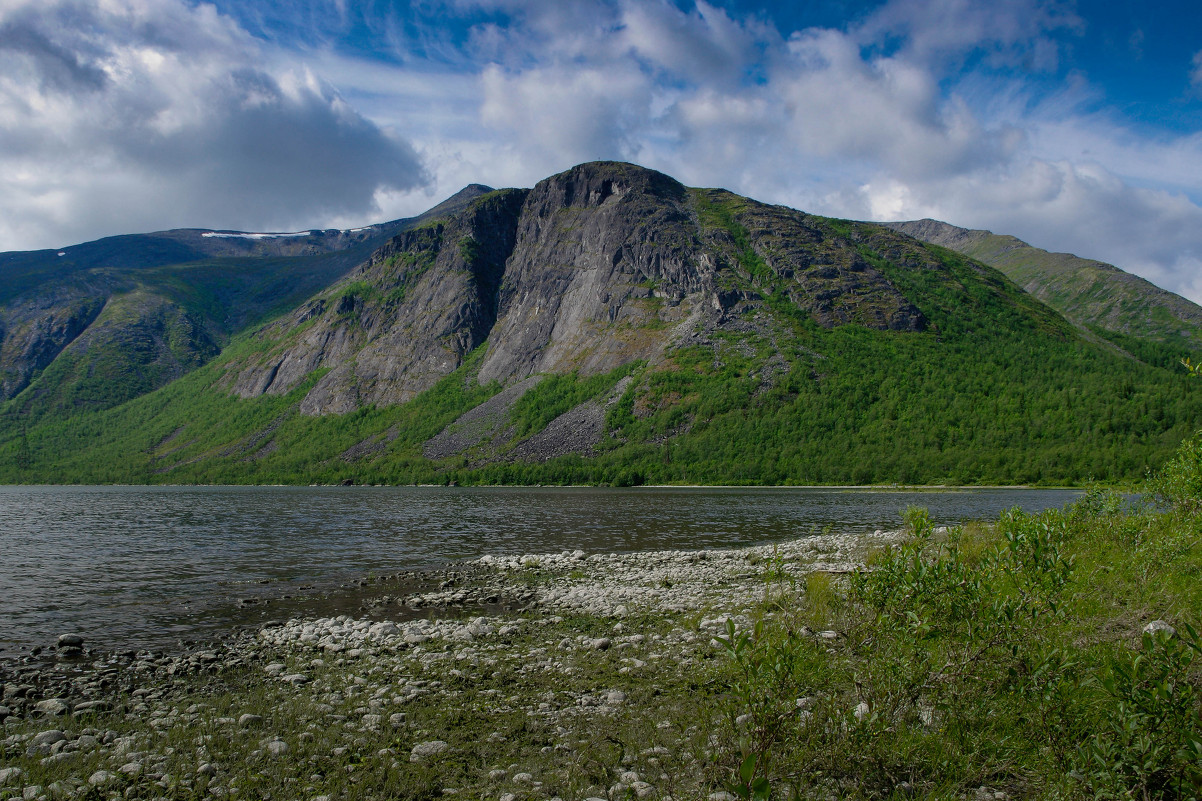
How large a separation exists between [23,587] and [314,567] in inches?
406

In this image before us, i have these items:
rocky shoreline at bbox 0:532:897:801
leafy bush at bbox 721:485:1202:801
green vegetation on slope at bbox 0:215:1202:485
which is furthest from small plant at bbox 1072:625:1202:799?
green vegetation on slope at bbox 0:215:1202:485

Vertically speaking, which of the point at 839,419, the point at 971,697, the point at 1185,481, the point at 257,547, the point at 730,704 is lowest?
the point at 257,547

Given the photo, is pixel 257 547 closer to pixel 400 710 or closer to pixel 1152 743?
pixel 400 710

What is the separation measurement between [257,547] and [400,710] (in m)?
30.7

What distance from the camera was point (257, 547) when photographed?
35906 millimetres

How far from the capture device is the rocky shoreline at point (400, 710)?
8047 millimetres

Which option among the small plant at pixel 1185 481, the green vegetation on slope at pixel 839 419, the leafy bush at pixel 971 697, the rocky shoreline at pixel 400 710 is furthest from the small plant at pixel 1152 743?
the green vegetation on slope at pixel 839 419

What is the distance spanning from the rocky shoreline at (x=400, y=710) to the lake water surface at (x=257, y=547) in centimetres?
377

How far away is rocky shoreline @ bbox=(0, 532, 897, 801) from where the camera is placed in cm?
805

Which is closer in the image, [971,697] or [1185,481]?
[971,697]

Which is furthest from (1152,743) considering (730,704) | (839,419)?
(839,419)

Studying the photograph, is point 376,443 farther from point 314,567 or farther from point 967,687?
point 967,687

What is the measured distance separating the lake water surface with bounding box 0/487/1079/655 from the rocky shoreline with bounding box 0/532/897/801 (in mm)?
3772

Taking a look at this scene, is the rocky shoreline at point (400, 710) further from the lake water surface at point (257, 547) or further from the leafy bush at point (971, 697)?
the lake water surface at point (257, 547)
